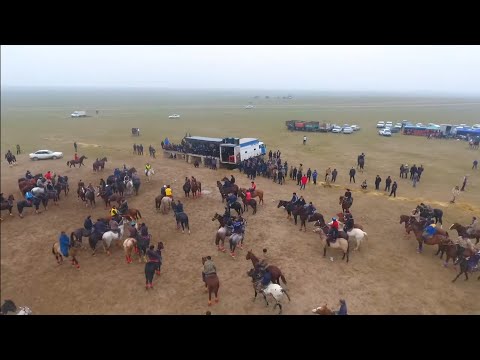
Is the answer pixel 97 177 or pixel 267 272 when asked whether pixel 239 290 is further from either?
pixel 97 177

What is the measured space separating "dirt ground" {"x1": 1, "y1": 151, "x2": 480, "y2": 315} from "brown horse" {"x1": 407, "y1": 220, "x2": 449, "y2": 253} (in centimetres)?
66

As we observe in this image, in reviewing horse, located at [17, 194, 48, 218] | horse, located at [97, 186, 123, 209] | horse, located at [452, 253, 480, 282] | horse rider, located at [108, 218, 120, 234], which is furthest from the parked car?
horse, located at [17, 194, 48, 218]

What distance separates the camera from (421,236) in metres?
14.3

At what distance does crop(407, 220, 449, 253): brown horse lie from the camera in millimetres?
13836

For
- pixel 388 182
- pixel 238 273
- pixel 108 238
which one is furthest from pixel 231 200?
pixel 388 182

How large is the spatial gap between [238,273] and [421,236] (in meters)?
8.34

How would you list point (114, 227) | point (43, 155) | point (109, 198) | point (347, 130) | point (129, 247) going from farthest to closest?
point (347, 130) → point (43, 155) → point (109, 198) → point (114, 227) → point (129, 247)

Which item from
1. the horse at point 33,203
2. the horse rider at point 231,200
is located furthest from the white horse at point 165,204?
the horse at point 33,203

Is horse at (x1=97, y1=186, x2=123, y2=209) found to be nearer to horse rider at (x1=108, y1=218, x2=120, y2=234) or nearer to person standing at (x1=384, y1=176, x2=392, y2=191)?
horse rider at (x1=108, y1=218, x2=120, y2=234)

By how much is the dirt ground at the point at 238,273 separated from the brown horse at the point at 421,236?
0.66 m

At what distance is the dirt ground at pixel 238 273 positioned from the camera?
11.1m

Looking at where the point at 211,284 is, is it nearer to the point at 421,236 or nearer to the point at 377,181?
the point at 421,236

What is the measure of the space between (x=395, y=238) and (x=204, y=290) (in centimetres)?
988

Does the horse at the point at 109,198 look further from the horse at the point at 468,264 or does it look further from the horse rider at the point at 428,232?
the horse at the point at 468,264
